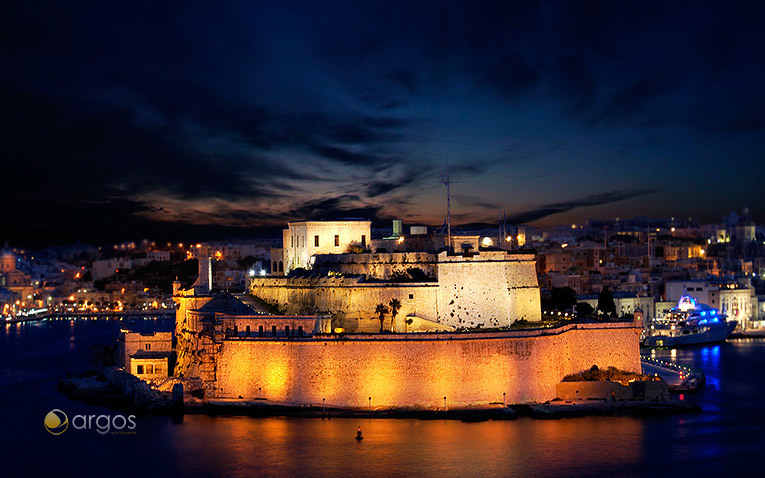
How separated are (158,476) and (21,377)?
14542 millimetres

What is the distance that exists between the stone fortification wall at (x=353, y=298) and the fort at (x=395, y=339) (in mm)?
29

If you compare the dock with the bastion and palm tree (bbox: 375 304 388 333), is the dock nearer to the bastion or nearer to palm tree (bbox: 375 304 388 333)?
the bastion

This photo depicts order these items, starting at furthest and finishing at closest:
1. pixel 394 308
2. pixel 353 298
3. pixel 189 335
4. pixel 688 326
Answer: pixel 688 326 → pixel 353 298 → pixel 394 308 → pixel 189 335

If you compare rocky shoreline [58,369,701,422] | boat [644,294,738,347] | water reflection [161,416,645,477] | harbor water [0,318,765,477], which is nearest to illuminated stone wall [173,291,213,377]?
rocky shoreline [58,369,701,422]

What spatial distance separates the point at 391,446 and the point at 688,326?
26.1 metres

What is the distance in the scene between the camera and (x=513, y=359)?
2123 centimetres

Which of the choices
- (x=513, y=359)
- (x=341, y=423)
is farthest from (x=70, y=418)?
(x=513, y=359)

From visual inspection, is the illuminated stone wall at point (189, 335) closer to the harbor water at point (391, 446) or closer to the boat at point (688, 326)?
the harbor water at point (391, 446)

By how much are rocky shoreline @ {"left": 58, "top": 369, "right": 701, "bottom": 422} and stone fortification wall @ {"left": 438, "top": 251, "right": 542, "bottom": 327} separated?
3.18 m

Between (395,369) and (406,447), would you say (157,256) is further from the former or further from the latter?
(406,447)

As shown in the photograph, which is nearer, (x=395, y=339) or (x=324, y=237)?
(x=395, y=339)

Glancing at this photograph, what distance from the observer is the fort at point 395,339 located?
826 inches

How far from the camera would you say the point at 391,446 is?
1850cm

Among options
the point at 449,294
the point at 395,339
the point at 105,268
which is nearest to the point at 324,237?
the point at 449,294
